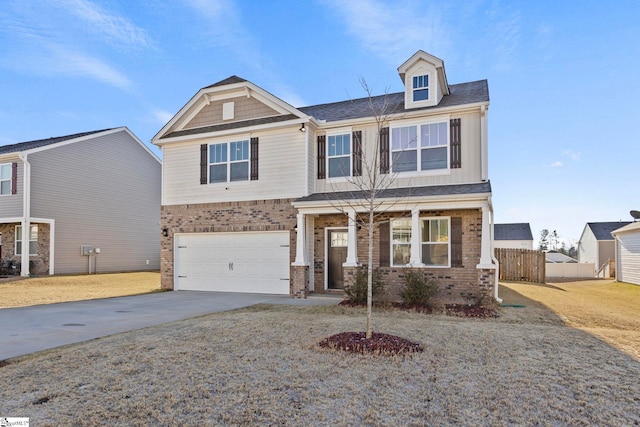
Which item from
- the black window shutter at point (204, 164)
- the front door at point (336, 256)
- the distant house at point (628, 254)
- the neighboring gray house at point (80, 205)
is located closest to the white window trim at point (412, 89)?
the front door at point (336, 256)

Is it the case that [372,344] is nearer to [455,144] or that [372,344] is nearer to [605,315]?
[605,315]

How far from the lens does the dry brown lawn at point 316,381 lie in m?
3.84

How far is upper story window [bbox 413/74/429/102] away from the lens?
13094 mm

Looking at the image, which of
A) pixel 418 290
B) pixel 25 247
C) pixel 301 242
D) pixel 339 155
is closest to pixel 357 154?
pixel 339 155

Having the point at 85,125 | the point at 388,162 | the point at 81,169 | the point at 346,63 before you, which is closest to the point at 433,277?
the point at 388,162

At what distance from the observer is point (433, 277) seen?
38.8 ft

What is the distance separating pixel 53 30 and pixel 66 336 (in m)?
12.3

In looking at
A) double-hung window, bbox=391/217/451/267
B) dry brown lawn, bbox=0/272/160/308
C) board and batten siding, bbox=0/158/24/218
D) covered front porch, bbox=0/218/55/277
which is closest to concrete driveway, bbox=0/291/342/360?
dry brown lawn, bbox=0/272/160/308

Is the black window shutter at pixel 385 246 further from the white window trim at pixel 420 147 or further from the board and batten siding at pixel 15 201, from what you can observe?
the board and batten siding at pixel 15 201

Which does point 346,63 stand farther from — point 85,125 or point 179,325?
point 85,125

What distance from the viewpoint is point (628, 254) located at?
835 inches

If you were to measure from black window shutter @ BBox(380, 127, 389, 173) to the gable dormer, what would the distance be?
3.71ft

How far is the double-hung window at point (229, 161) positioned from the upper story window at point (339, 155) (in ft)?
9.65

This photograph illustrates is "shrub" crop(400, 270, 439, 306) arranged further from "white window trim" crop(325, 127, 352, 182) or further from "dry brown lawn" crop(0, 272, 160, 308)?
"dry brown lawn" crop(0, 272, 160, 308)
